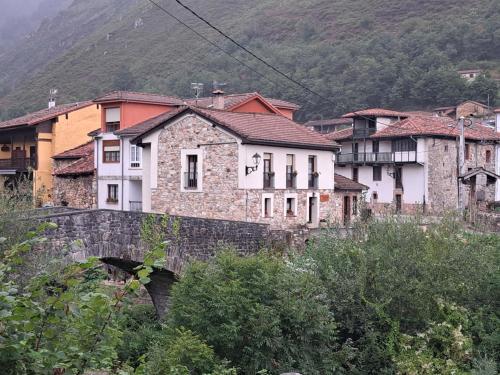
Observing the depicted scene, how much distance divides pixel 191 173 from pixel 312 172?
214 inches

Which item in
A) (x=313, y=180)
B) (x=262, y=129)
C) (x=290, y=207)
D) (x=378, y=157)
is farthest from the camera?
(x=378, y=157)

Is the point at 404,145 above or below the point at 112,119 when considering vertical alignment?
below

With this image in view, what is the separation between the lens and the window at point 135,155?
34.4 m

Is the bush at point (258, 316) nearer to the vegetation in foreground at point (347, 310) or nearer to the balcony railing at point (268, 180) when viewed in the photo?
the vegetation in foreground at point (347, 310)

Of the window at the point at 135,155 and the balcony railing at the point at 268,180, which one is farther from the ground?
the window at the point at 135,155

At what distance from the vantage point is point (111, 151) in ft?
117

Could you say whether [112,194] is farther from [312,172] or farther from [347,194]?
[347,194]

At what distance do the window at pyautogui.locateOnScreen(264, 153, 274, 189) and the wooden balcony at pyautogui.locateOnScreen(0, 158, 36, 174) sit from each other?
1967cm

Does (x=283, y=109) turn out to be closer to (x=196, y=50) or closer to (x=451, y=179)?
(x=451, y=179)

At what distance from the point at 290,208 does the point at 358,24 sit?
3401 inches

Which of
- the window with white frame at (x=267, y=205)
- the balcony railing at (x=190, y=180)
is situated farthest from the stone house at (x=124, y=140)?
the window with white frame at (x=267, y=205)

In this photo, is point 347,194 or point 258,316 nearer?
point 258,316

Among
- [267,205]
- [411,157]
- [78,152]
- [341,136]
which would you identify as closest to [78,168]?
[78,152]

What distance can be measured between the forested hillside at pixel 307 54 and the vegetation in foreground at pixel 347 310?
2493 inches
